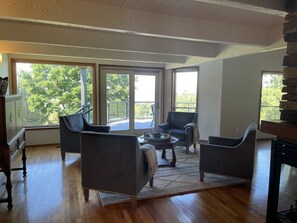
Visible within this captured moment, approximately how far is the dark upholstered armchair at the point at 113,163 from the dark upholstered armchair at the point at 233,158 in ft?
3.69

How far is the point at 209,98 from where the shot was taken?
18.5 ft

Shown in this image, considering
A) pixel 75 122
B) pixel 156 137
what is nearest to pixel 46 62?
pixel 75 122

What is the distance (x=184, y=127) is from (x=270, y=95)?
124 inches

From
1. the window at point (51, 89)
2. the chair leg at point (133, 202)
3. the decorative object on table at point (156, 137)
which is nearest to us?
the chair leg at point (133, 202)

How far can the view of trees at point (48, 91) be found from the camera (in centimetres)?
523

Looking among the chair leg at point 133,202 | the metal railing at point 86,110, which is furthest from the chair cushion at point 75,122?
the chair leg at point 133,202

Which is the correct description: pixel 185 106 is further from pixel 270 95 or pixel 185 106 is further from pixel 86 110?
pixel 86 110

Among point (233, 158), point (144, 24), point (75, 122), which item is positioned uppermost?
point (144, 24)

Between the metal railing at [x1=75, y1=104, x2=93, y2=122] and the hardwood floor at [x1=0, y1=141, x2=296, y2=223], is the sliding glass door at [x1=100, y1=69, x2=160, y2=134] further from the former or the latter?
the hardwood floor at [x1=0, y1=141, x2=296, y2=223]

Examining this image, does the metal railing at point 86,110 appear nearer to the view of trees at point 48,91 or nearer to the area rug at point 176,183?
the view of trees at point 48,91

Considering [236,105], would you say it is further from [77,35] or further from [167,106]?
[77,35]

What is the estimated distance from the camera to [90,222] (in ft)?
7.47

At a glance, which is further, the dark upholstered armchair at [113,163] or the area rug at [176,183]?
the area rug at [176,183]

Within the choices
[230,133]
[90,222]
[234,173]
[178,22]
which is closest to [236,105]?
[230,133]
